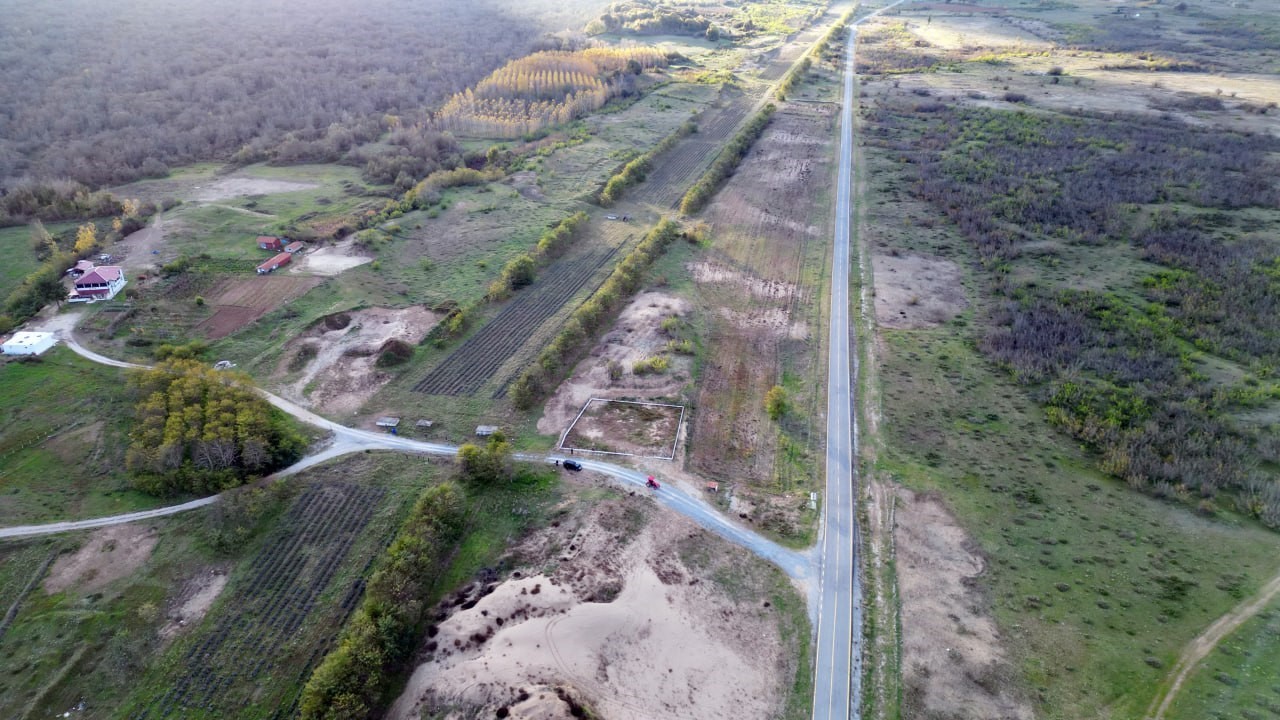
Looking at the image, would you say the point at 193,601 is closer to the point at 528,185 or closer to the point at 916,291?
the point at 916,291

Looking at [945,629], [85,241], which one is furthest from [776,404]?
[85,241]

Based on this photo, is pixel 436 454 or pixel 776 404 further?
pixel 776 404

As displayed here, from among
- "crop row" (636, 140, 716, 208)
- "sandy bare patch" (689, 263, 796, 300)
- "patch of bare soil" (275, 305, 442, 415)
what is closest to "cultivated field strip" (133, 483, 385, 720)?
"patch of bare soil" (275, 305, 442, 415)

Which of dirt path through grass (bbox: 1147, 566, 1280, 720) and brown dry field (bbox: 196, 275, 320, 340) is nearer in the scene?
dirt path through grass (bbox: 1147, 566, 1280, 720)

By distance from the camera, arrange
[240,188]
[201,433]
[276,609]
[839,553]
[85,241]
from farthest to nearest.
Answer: [240,188] < [85,241] < [201,433] < [839,553] < [276,609]

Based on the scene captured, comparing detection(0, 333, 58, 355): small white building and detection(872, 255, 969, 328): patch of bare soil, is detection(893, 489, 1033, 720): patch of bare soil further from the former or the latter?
detection(0, 333, 58, 355): small white building
